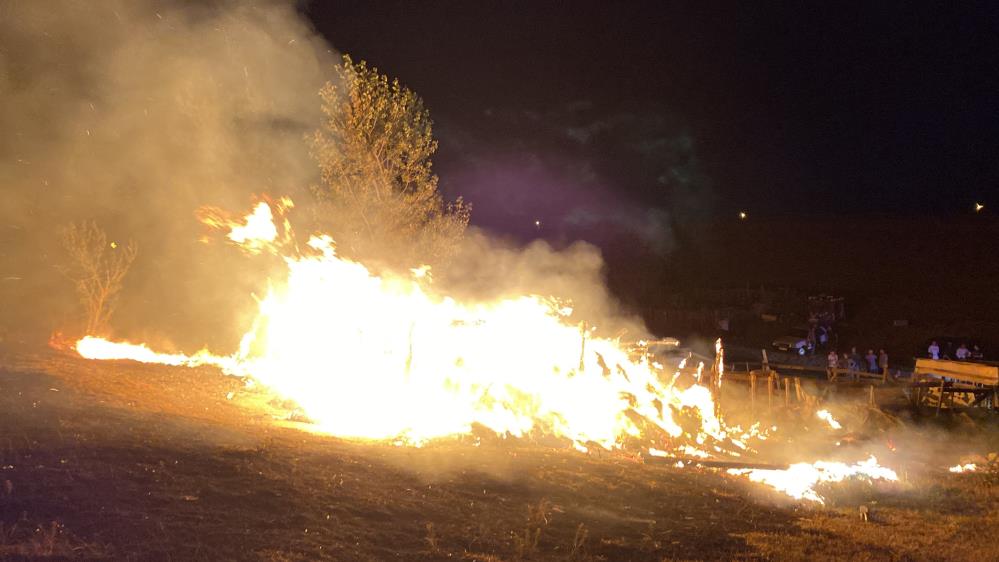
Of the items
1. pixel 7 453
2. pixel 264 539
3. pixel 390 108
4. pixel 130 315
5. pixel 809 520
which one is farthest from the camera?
pixel 130 315

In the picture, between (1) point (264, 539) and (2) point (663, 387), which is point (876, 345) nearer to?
(2) point (663, 387)

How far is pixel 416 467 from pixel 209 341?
1711cm

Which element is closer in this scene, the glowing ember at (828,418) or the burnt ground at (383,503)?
the burnt ground at (383,503)

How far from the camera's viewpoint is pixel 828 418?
16.0 meters

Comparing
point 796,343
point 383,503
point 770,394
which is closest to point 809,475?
point 770,394

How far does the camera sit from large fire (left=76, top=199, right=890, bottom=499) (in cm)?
1391

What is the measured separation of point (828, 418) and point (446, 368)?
9037 millimetres

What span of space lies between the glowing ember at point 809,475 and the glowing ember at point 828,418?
9.68 ft

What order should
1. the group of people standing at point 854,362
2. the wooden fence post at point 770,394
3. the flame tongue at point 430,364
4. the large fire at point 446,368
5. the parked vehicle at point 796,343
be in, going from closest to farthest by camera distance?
the large fire at point 446,368 → the flame tongue at point 430,364 → the wooden fence post at point 770,394 → the group of people standing at point 854,362 → the parked vehicle at point 796,343

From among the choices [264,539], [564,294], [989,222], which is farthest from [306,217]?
[989,222]

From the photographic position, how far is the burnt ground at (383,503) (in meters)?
6.75

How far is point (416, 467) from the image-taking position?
406 inches

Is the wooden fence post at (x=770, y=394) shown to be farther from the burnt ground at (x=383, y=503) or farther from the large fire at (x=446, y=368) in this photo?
the burnt ground at (x=383, y=503)

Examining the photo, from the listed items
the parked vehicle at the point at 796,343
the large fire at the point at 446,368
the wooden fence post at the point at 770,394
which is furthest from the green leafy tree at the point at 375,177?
the parked vehicle at the point at 796,343
